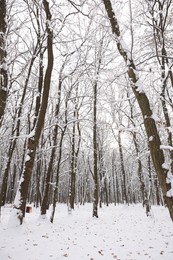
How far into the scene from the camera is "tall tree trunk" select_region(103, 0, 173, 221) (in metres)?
4.10

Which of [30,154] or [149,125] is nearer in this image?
[149,125]

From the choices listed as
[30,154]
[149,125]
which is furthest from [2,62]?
[30,154]

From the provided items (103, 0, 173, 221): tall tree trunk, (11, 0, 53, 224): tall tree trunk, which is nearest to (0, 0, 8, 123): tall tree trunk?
(103, 0, 173, 221): tall tree trunk

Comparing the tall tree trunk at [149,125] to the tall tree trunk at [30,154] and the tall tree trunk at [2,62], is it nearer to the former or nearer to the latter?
the tall tree trunk at [2,62]

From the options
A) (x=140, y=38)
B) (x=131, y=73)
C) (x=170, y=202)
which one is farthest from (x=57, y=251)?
(x=140, y=38)

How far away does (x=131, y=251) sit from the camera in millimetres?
6297

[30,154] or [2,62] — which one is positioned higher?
[2,62]

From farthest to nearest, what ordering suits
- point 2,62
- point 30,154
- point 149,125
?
point 30,154
point 2,62
point 149,125

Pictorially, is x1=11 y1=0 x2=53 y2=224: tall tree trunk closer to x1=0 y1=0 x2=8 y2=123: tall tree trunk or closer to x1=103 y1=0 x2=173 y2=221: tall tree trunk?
x1=0 y1=0 x2=8 y2=123: tall tree trunk

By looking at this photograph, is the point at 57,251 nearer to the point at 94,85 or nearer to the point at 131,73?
the point at 131,73

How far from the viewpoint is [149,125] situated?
4.54 metres

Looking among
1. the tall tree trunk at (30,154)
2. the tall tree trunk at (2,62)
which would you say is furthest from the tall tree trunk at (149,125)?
the tall tree trunk at (30,154)

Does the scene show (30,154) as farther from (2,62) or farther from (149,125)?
(149,125)

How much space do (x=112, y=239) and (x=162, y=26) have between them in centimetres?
798
